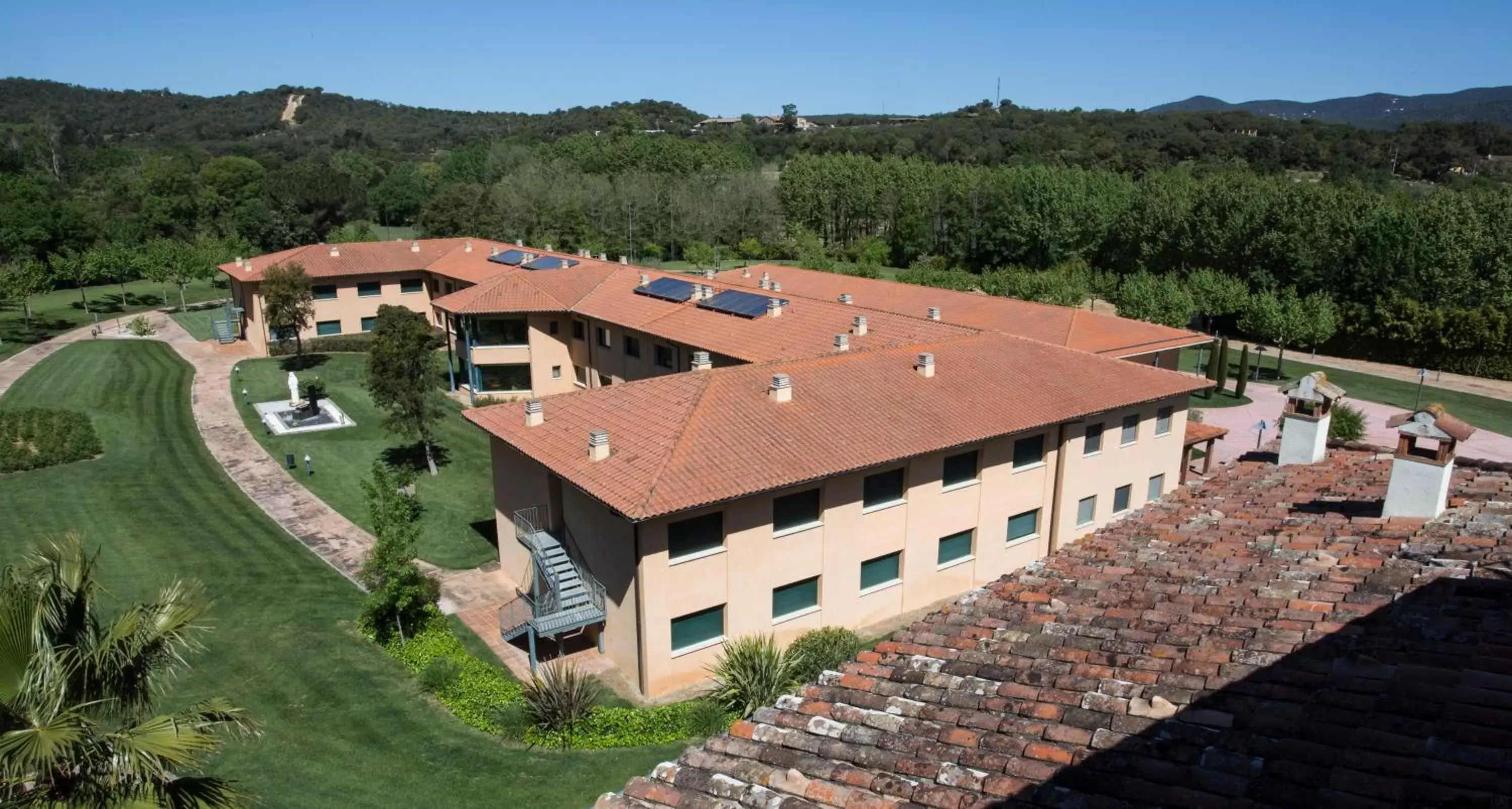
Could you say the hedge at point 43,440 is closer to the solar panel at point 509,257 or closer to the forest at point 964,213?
the solar panel at point 509,257

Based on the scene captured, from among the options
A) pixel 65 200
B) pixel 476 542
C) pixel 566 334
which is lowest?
pixel 476 542

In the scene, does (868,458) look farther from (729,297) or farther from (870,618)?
(729,297)

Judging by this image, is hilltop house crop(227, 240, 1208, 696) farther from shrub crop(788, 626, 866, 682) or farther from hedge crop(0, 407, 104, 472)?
hedge crop(0, 407, 104, 472)

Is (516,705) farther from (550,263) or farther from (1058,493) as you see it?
(550,263)

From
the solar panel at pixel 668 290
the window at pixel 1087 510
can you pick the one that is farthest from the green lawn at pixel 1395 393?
A: the solar panel at pixel 668 290

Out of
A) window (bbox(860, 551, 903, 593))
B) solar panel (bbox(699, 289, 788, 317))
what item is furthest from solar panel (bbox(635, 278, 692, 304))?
window (bbox(860, 551, 903, 593))

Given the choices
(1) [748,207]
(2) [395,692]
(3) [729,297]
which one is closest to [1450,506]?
(2) [395,692]

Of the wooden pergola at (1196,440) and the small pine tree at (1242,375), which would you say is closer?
the wooden pergola at (1196,440)
